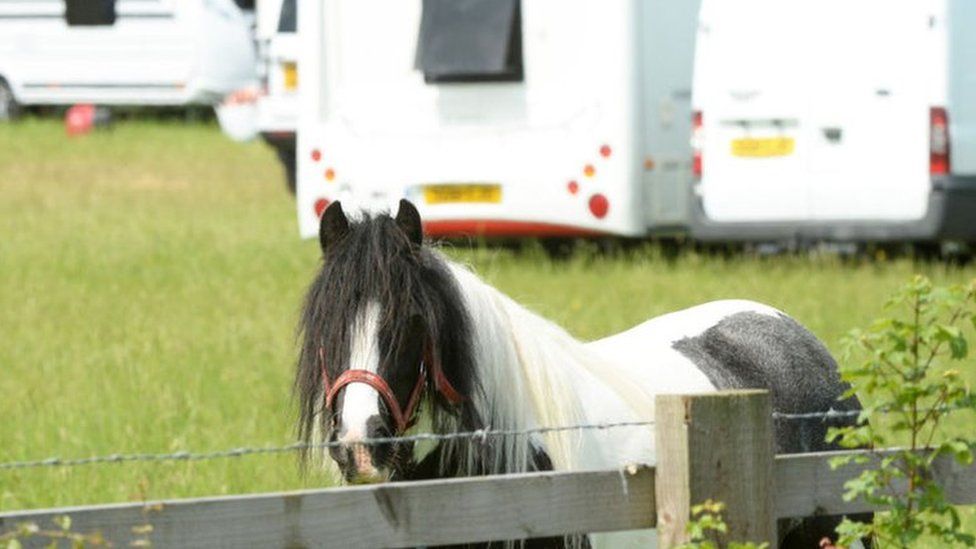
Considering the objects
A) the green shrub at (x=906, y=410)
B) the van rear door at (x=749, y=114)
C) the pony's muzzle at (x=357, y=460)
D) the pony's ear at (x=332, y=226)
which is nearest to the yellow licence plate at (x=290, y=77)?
the van rear door at (x=749, y=114)

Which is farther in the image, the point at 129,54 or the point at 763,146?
the point at 129,54

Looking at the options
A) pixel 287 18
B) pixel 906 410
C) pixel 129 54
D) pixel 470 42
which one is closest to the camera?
pixel 906 410

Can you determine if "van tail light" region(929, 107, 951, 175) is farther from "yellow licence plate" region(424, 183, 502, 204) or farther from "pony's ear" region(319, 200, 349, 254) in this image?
"pony's ear" region(319, 200, 349, 254)

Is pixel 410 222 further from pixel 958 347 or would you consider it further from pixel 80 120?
pixel 80 120

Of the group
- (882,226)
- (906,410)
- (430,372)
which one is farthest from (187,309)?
(906,410)

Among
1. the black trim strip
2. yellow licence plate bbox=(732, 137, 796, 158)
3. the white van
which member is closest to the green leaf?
the white van

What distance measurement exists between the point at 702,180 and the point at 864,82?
1408 mm

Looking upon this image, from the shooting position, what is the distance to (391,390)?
5.98 meters

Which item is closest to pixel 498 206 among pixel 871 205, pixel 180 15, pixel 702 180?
pixel 702 180

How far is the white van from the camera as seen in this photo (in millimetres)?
17219

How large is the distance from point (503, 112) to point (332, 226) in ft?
40.1

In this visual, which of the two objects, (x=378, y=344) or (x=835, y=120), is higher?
(x=378, y=344)

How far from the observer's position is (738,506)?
18.1ft

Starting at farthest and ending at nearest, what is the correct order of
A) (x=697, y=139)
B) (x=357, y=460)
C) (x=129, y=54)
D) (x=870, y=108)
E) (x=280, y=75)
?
(x=129, y=54) → (x=280, y=75) → (x=697, y=139) → (x=870, y=108) → (x=357, y=460)
